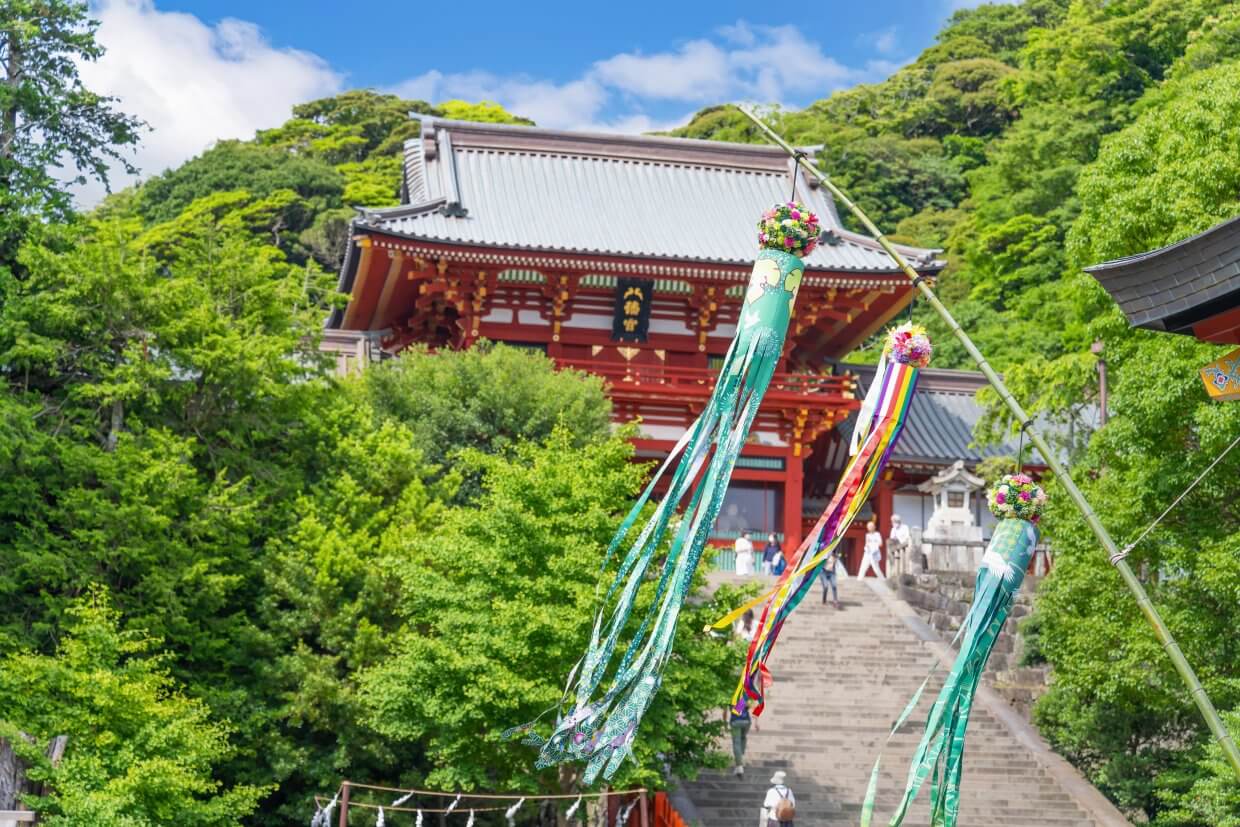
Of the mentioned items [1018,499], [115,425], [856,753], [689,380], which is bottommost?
[856,753]

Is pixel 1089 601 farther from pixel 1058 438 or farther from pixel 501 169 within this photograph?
pixel 501 169

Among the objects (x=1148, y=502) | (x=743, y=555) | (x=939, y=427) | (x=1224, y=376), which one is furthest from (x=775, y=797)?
(x=939, y=427)

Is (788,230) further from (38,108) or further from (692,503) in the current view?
(38,108)

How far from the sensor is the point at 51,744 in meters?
13.5

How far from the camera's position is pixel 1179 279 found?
774cm

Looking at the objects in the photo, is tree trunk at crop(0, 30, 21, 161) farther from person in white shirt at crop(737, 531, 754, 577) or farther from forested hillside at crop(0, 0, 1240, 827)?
person in white shirt at crop(737, 531, 754, 577)

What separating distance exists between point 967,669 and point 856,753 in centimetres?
1125

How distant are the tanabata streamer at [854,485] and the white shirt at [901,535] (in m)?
18.0

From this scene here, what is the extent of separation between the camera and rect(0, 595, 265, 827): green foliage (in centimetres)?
1293

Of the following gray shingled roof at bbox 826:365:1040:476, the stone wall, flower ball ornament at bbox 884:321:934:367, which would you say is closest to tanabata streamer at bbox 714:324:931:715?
flower ball ornament at bbox 884:321:934:367

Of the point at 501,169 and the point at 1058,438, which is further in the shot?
the point at 501,169

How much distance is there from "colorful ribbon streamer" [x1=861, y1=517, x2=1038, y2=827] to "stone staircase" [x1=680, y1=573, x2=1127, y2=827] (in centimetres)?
923

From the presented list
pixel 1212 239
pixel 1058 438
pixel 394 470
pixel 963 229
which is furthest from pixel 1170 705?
pixel 963 229

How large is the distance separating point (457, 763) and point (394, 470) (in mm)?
4583
